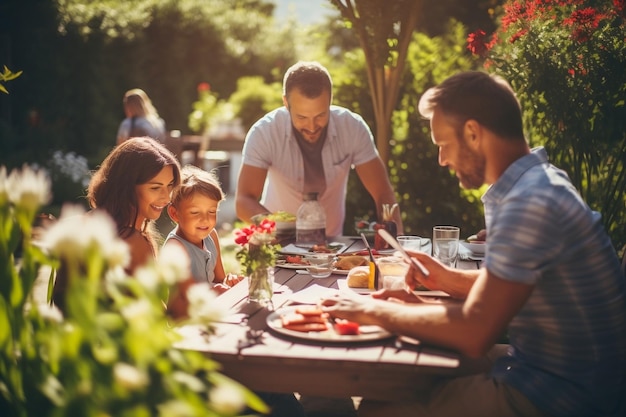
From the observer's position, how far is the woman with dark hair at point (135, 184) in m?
3.14

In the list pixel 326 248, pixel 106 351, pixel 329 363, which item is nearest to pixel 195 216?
pixel 326 248

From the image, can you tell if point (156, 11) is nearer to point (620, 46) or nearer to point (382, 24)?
point (382, 24)

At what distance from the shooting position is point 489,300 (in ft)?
6.63

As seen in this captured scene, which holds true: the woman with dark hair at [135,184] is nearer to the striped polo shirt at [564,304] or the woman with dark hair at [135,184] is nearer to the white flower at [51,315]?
the white flower at [51,315]

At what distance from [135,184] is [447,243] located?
58.3 inches

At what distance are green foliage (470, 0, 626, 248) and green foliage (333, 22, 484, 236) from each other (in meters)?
1.69

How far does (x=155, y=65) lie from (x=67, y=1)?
441 centimetres

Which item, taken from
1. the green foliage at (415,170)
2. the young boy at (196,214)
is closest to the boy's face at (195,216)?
the young boy at (196,214)

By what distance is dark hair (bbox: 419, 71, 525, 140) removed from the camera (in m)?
2.26

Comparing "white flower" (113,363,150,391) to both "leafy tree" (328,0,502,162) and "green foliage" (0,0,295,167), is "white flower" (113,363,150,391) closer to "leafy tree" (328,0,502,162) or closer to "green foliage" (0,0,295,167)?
"leafy tree" (328,0,502,162)

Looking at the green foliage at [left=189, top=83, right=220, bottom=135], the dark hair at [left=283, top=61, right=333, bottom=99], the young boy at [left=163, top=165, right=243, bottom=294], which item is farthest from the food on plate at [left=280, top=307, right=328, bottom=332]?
the green foliage at [left=189, top=83, right=220, bottom=135]

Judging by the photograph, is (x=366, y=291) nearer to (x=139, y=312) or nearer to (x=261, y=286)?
(x=261, y=286)

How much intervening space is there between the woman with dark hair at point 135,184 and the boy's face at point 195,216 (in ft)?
0.47

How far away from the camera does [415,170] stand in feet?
22.1
